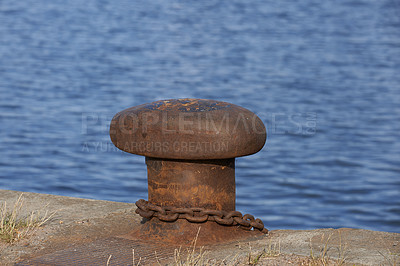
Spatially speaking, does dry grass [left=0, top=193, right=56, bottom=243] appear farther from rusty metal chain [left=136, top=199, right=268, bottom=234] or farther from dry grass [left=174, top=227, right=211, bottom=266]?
dry grass [left=174, top=227, right=211, bottom=266]

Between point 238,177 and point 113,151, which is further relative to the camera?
point 113,151

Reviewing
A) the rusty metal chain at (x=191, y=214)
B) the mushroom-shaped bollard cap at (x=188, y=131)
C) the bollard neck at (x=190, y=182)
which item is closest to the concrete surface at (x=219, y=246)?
the rusty metal chain at (x=191, y=214)

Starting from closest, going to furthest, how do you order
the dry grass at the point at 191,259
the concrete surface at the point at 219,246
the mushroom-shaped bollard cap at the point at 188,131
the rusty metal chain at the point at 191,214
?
1. the dry grass at the point at 191,259
2. the concrete surface at the point at 219,246
3. the mushroom-shaped bollard cap at the point at 188,131
4. the rusty metal chain at the point at 191,214

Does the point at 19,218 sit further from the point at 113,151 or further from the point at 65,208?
the point at 113,151

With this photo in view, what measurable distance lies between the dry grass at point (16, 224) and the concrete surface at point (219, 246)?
0.05 metres

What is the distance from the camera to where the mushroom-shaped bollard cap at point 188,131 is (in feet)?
16.3

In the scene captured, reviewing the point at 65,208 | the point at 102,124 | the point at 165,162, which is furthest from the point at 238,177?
the point at 165,162

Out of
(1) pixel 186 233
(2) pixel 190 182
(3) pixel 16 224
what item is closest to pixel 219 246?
(1) pixel 186 233

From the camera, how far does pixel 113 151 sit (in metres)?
12.0

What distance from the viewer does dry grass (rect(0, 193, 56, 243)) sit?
5.15 meters

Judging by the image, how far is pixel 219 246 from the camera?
510 cm

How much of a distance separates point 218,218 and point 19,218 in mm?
1745

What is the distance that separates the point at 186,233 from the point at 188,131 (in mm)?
803

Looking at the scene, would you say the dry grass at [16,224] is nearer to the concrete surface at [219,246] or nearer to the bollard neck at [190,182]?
Result: the concrete surface at [219,246]
